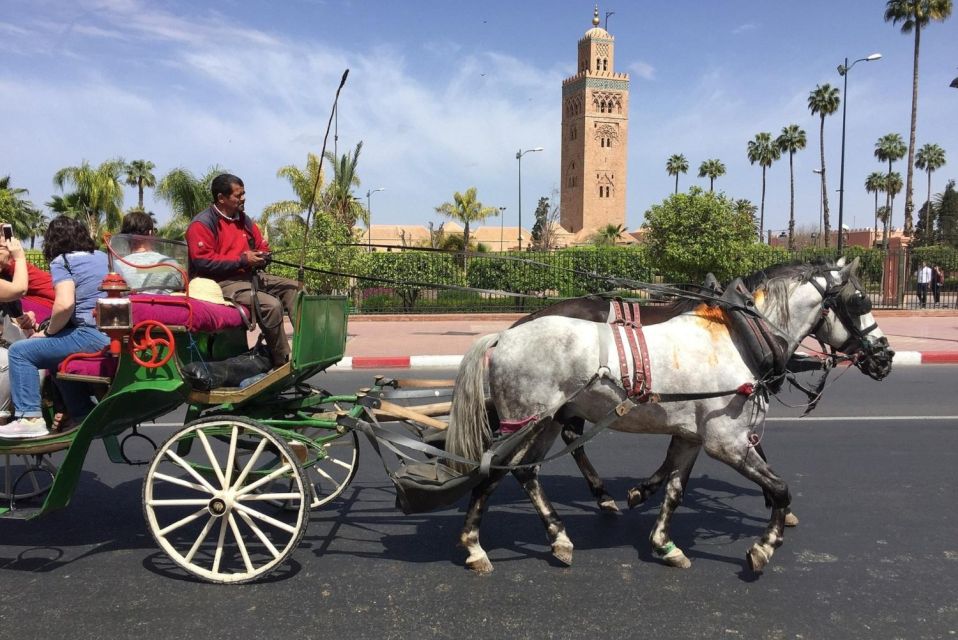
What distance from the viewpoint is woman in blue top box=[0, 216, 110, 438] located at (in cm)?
376

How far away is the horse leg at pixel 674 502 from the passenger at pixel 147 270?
2.90m

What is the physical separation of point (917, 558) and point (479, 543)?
2366 millimetres

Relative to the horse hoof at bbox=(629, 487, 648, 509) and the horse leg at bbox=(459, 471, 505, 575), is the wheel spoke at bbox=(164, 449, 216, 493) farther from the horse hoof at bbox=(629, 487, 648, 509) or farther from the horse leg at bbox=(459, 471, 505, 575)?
the horse hoof at bbox=(629, 487, 648, 509)

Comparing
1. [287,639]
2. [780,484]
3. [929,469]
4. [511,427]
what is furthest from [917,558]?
[287,639]

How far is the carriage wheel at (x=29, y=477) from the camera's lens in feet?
14.5

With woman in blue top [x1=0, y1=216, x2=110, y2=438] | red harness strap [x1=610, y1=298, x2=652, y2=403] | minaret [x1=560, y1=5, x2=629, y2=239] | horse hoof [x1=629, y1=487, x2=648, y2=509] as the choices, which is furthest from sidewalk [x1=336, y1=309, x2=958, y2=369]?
minaret [x1=560, y1=5, x2=629, y2=239]

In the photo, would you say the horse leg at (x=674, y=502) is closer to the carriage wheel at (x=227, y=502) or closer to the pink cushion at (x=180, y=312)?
the carriage wheel at (x=227, y=502)

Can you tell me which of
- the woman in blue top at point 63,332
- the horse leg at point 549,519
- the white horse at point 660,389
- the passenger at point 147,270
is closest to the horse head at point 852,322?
the white horse at point 660,389

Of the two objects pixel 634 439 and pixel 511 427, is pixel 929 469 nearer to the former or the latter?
pixel 634 439

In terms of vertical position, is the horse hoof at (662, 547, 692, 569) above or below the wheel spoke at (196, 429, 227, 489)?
below

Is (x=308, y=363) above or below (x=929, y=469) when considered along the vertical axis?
above

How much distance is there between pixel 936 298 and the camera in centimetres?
2233

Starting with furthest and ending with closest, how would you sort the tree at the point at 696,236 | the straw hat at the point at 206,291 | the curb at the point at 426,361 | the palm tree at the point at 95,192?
the palm tree at the point at 95,192
the tree at the point at 696,236
the curb at the point at 426,361
the straw hat at the point at 206,291

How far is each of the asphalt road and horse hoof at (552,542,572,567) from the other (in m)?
0.06
